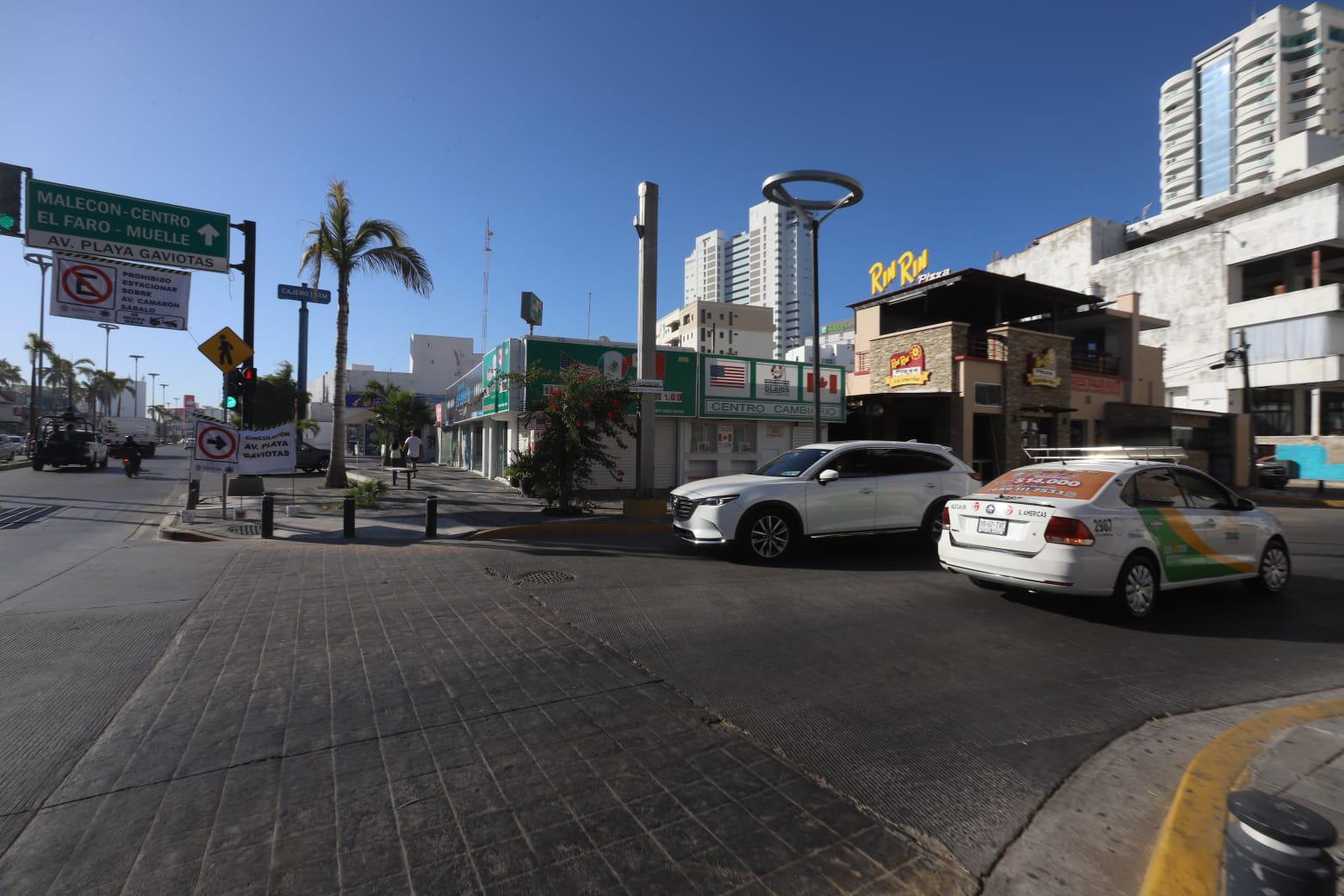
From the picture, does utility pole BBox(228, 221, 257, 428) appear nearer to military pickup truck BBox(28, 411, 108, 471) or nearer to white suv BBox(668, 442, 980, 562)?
white suv BBox(668, 442, 980, 562)

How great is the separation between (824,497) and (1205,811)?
247 inches

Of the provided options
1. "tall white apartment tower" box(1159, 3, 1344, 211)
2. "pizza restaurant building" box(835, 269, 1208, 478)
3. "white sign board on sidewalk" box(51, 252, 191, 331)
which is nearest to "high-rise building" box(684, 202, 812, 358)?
"tall white apartment tower" box(1159, 3, 1344, 211)

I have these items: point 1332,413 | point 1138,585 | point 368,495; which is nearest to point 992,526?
point 1138,585

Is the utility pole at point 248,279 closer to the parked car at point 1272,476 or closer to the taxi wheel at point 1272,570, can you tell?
the taxi wheel at point 1272,570

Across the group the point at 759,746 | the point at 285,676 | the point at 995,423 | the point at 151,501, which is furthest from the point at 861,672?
the point at 995,423

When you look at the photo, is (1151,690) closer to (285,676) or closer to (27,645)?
(285,676)

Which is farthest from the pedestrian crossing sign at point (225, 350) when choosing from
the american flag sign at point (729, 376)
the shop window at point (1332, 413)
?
the shop window at point (1332, 413)

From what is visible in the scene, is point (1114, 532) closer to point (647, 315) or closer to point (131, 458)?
point (647, 315)

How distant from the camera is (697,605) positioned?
6.29 m

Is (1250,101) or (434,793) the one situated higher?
(1250,101)

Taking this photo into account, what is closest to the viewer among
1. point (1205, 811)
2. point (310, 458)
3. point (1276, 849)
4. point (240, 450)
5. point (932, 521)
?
point (1276, 849)

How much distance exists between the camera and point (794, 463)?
9492mm

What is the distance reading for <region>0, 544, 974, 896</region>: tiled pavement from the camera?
2.38m

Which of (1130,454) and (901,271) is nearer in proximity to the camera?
(1130,454)
